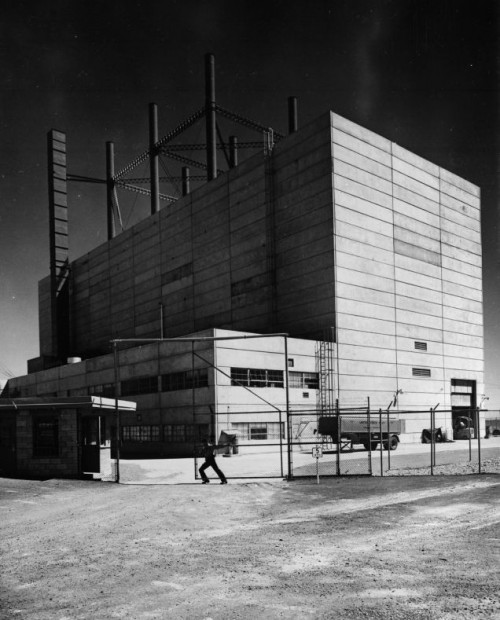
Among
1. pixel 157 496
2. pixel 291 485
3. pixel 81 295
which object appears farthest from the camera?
pixel 81 295

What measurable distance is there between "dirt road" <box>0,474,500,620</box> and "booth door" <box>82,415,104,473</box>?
4.70 metres

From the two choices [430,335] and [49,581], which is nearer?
[49,581]

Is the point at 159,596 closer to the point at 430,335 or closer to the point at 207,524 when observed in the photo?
the point at 207,524

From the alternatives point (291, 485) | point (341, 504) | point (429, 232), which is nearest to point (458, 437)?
point (429, 232)

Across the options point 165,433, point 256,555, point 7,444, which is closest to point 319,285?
point 165,433

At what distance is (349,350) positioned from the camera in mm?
48531

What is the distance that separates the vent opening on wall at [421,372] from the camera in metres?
54.8

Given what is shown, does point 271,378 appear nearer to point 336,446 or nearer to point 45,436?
point 336,446

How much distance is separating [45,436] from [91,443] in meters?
1.84

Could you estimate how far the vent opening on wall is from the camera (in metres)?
54.8

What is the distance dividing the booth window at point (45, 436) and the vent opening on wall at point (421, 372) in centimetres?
3914

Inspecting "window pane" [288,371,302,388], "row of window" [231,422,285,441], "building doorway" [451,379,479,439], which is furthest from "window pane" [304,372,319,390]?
"building doorway" [451,379,479,439]

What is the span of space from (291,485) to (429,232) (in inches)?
1750

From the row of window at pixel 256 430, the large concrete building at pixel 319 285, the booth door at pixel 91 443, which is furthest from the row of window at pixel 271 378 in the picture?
the booth door at pixel 91 443
